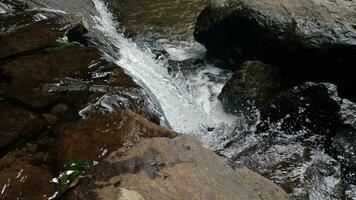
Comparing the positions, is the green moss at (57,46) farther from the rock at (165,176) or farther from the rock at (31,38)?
the rock at (165,176)

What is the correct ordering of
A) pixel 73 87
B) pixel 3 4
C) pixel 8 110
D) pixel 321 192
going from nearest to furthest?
pixel 8 110 → pixel 73 87 → pixel 321 192 → pixel 3 4

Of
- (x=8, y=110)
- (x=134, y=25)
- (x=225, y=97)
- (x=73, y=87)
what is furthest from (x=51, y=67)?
(x=134, y=25)

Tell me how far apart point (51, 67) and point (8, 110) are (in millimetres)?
873

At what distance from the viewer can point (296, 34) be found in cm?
644

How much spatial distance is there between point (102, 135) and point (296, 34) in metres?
4.04

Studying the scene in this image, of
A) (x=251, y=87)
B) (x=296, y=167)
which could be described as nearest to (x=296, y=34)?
(x=251, y=87)

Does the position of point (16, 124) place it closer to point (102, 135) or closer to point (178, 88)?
point (102, 135)

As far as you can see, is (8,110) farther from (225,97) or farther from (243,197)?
(225,97)

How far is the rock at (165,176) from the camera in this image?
289 centimetres

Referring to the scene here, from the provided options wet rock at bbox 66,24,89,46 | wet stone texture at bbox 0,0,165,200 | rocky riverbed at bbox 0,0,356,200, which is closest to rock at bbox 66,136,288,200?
rocky riverbed at bbox 0,0,356,200

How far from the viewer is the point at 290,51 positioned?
6.59 metres

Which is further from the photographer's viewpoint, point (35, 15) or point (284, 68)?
point (284, 68)

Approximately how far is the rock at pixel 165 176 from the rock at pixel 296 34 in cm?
338

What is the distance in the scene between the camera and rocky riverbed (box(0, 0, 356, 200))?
10.6 ft
